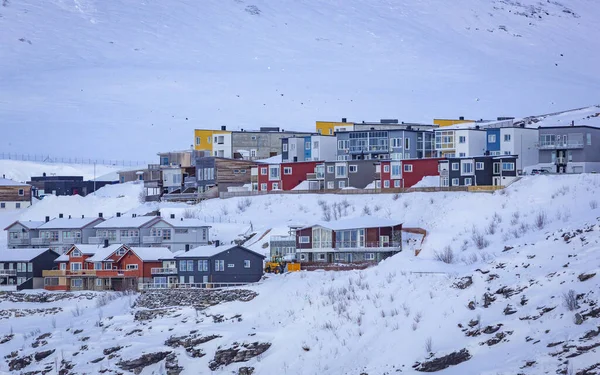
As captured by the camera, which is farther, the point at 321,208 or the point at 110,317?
the point at 321,208

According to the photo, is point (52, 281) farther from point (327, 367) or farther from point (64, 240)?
point (327, 367)

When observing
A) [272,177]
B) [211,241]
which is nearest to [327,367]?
[211,241]

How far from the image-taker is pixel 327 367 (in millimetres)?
40281

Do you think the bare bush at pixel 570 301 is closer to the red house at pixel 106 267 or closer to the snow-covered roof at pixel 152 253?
the red house at pixel 106 267

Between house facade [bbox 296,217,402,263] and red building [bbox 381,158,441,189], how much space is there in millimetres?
18104

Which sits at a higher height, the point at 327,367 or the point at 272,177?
the point at 272,177

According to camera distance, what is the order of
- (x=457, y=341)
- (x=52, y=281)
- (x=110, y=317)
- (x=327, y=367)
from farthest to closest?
(x=52, y=281), (x=110, y=317), (x=327, y=367), (x=457, y=341)

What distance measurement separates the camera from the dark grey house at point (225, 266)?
2393 inches

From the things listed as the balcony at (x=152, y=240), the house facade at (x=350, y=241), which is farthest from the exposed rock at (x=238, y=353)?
the balcony at (x=152, y=240)

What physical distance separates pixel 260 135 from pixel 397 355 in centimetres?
7500

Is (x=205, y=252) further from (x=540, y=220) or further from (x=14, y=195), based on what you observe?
(x=14, y=195)

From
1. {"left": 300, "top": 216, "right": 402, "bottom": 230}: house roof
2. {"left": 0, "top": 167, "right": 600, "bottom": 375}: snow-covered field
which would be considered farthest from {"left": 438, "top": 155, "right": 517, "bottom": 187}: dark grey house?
{"left": 300, "top": 216, "right": 402, "bottom": 230}: house roof

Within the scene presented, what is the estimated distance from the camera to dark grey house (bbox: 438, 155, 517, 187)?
255 ft

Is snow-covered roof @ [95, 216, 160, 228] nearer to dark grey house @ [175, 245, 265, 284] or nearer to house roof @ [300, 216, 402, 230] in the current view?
dark grey house @ [175, 245, 265, 284]
